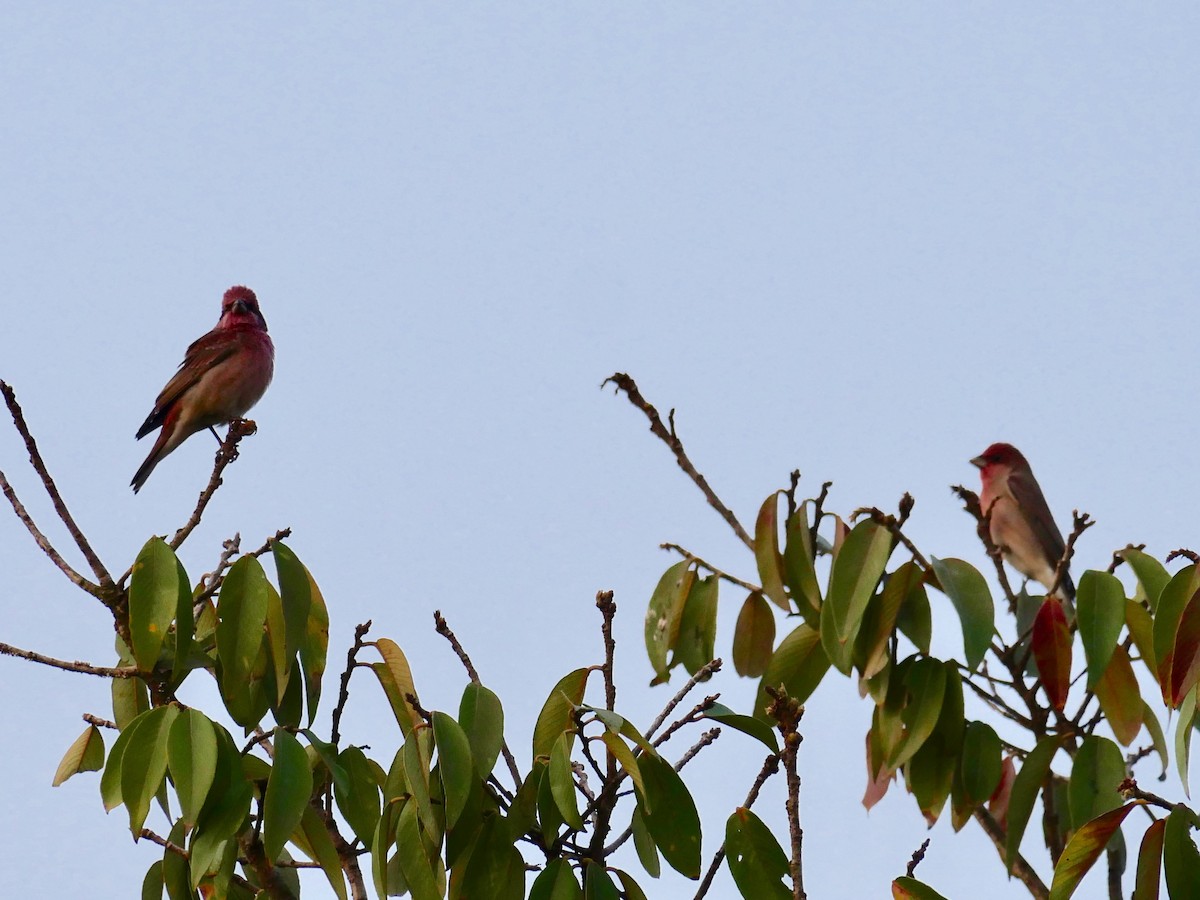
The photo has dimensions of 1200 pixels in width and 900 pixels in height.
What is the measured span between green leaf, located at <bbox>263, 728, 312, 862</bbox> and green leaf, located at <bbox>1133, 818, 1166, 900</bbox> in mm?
1418

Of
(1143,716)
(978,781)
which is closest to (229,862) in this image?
(978,781)

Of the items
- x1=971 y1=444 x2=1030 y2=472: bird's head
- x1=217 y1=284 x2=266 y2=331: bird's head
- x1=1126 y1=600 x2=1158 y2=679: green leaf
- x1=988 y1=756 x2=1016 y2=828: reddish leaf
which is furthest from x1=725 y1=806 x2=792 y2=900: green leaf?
x1=971 y1=444 x2=1030 y2=472: bird's head

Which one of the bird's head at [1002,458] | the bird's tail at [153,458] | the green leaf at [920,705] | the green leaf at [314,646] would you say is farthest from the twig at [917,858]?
the bird's head at [1002,458]

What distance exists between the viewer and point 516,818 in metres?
2.61

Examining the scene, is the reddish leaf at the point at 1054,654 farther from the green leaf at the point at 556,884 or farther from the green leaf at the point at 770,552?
the green leaf at the point at 556,884

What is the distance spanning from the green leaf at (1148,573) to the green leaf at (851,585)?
1.82 ft

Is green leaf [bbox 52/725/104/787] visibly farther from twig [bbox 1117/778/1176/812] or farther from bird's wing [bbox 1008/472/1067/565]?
bird's wing [bbox 1008/472/1067/565]

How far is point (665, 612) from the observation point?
356 centimetres

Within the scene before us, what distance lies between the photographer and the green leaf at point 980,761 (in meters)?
3.09

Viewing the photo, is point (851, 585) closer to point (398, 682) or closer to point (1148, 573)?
point (1148, 573)

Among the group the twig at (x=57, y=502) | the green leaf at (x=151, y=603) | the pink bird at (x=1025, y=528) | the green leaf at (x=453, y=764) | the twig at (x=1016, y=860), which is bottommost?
the twig at (x=1016, y=860)

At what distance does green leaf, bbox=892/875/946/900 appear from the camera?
238 cm

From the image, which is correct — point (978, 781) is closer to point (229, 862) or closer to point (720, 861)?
point (720, 861)

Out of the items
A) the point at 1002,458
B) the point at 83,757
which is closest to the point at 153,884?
the point at 83,757
